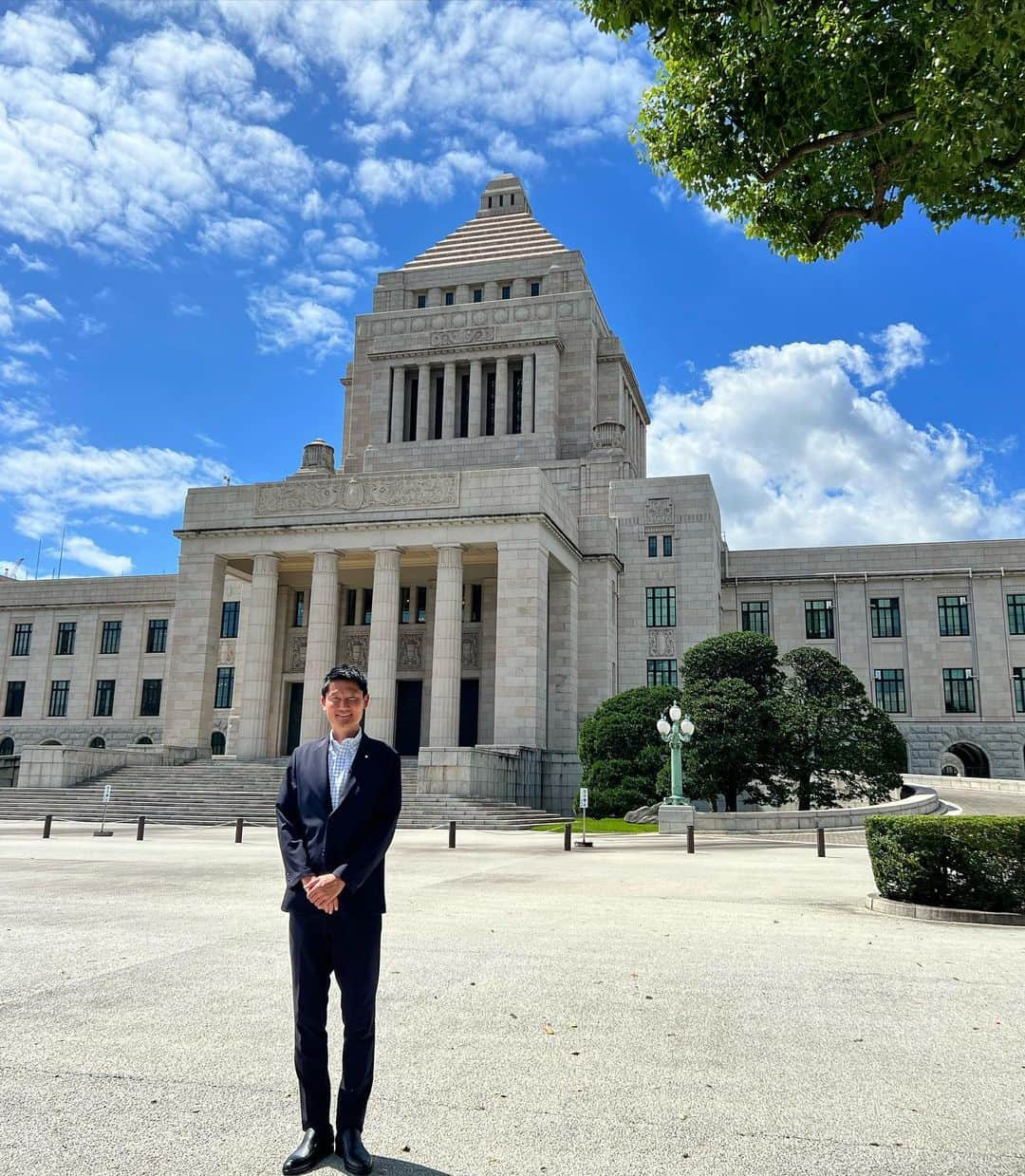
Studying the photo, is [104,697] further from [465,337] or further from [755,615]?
[755,615]

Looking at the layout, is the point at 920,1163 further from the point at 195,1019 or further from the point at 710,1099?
the point at 195,1019

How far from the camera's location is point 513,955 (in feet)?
29.0

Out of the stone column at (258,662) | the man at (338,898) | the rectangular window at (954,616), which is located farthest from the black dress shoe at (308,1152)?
the rectangular window at (954,616)

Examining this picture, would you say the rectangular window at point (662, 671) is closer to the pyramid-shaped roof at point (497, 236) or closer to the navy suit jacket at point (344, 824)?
the pyramid-shaped roof at point (497, 236)

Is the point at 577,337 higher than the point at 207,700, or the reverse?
the point at 577,337

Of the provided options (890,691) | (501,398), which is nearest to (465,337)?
(501,398)

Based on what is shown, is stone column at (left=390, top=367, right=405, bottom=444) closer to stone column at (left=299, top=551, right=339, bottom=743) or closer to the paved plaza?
stone column at (left=299, top=551, right=339, bottom=743)

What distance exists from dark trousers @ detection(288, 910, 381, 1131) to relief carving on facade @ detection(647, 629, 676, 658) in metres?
45.1

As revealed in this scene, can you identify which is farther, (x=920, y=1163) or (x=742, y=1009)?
(x=742, y=1009)

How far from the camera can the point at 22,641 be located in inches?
2435

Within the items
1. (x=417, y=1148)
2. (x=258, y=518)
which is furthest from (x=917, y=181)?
(x=258, y=518)

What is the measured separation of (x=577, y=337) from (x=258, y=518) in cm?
2320

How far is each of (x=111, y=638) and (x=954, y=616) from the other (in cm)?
4970

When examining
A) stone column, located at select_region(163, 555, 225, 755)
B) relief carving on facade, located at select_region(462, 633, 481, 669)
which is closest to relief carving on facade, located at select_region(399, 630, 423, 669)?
relief carving on facade, located at select_region(462, 633, 481, 669)
